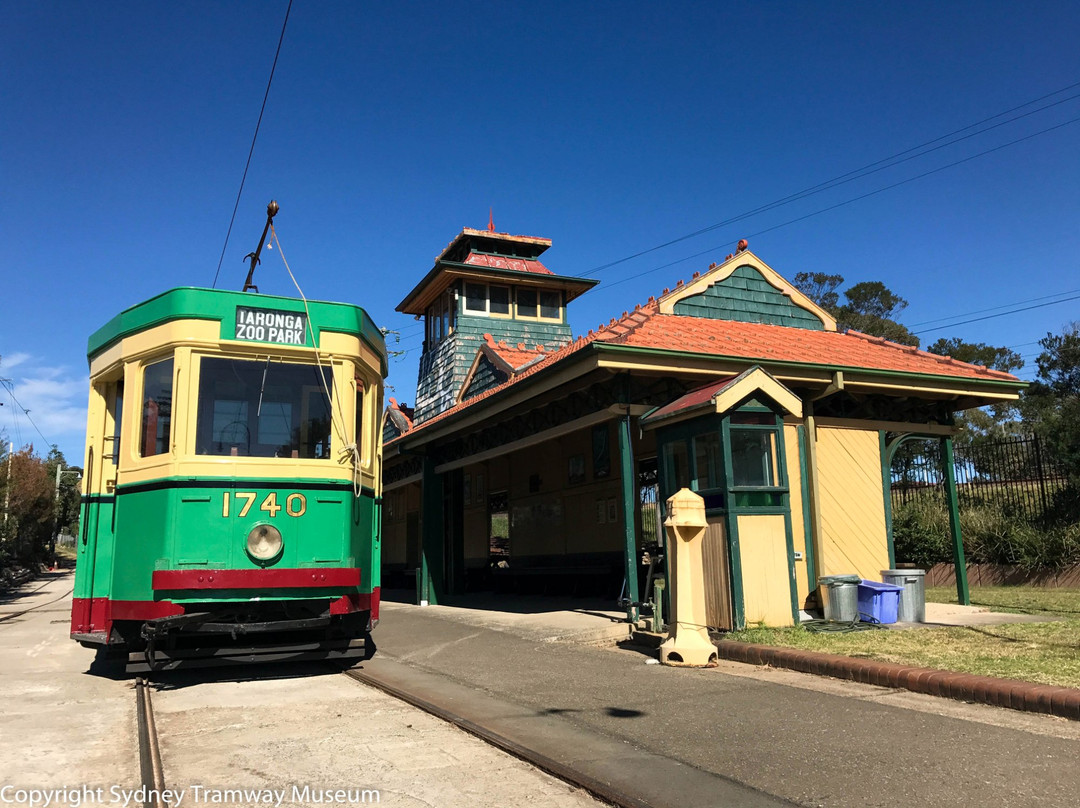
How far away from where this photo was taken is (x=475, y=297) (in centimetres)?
2202

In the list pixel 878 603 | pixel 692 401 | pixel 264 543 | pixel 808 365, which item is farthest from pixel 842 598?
pixel 264 543

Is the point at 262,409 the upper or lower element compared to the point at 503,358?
lower

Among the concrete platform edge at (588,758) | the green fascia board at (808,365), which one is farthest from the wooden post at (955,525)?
the concrete platform edge at (588,758)

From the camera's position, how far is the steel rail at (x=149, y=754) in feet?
13.4

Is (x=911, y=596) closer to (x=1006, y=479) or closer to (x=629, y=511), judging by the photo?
(x=629, y=511)

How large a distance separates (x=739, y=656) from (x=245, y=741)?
16.1 ft

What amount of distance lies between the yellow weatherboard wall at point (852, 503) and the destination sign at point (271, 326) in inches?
309

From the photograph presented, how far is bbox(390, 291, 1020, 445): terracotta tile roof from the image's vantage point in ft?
36.0

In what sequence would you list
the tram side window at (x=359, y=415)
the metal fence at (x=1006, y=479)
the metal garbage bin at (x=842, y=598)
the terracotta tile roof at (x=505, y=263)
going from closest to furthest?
1. the tram side window at (x=359, y=415)
2. the metal garbage bin at (x=842, y=598)
3. the metal fence at (x=1006, y=479)
4. the terracotta tile roof at (x=505, y=263)

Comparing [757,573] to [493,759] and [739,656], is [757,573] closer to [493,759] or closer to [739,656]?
[739,656]

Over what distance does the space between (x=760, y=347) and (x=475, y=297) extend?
11.5 meters

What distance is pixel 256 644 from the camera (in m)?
7.23

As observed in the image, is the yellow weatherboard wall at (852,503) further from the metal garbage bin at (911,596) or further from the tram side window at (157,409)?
the tram side window at (157,409)

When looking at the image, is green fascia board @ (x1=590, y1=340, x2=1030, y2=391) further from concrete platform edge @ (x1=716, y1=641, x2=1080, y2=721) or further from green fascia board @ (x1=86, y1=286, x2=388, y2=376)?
concrete platform edge @ (x1=716, y1=641, x2=1080, y2=721)
